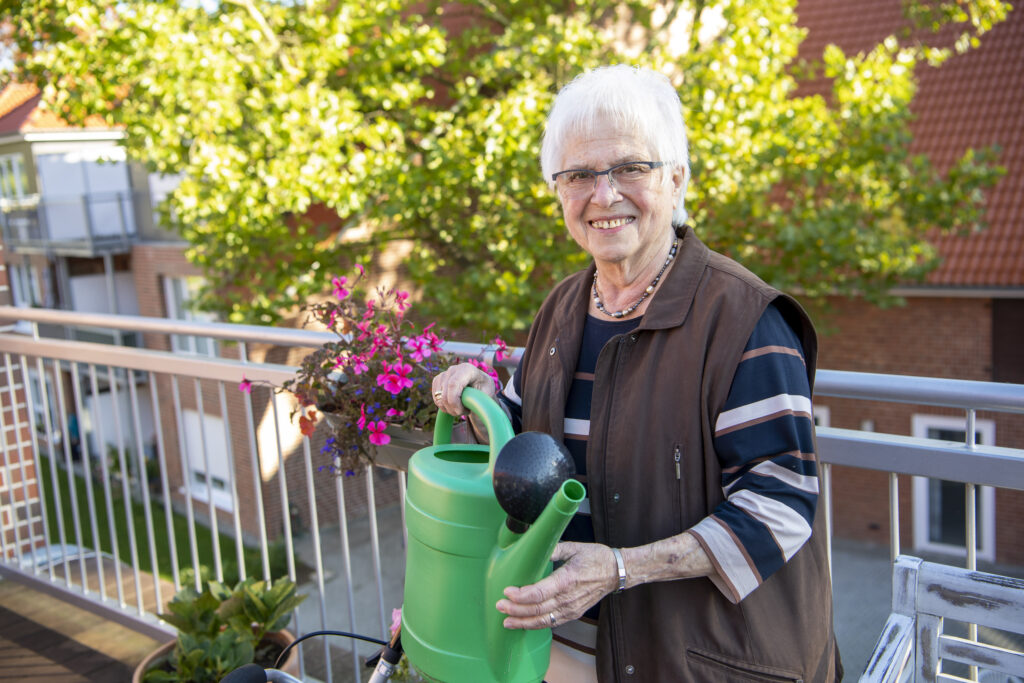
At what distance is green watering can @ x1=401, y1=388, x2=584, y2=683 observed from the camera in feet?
3.68

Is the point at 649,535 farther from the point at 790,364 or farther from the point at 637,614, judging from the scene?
the point at 790,364

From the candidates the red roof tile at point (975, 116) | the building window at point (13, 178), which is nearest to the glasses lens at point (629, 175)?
the red roof tile at point (975, 116)

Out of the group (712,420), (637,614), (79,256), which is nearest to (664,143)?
(712,420)

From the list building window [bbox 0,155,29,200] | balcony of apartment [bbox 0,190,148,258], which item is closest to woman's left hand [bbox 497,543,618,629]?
balcony of apartment [bbox 0,190,148,258]

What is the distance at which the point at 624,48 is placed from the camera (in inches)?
467

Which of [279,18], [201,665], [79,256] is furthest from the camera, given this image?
[79,256]

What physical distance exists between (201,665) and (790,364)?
1932 millimetres

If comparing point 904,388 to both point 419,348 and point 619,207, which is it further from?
point 419,348

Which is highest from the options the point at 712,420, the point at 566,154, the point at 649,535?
the point at 566,154

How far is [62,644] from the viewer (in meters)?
3.02

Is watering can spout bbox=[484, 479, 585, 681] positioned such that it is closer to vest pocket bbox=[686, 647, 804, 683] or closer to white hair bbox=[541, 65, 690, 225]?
vest pocket bbox=[686, 647, 804, 683]

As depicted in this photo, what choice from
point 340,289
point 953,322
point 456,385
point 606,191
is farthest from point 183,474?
point 953,322

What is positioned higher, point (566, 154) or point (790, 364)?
point (566, 154)

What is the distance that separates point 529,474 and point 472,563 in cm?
23
